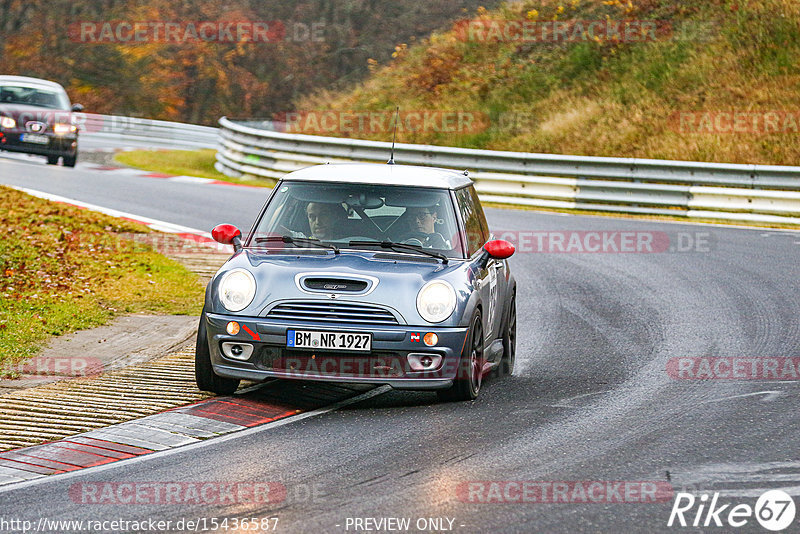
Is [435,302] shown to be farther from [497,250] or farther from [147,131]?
[147,131]

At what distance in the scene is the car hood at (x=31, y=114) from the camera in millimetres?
26266

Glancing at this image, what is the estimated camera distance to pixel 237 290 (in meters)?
8.20

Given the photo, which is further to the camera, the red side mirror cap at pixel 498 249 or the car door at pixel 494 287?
the car door at pixel 494 287

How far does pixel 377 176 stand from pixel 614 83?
73.1ft

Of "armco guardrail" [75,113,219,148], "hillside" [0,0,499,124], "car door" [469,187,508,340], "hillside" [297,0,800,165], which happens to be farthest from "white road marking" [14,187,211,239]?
"hillside" [0,0,499,124]

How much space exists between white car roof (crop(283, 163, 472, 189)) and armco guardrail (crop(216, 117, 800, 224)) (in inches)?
472

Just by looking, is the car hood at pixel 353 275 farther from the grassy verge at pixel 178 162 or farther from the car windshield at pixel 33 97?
the car windshield at pixel 33 97

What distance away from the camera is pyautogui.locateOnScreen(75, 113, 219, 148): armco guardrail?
40.5 meters

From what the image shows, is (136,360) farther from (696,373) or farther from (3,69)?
(3,69)

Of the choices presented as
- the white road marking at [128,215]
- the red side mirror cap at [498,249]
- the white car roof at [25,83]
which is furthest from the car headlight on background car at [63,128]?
the red side mirror cap at [498,249]

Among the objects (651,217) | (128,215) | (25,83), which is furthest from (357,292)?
(25,83)

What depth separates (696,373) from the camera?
941 centimetres

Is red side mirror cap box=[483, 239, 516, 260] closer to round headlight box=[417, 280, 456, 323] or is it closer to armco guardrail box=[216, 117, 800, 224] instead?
round headlight box=[417, 280, 456, 323]

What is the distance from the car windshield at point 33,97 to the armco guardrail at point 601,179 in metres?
5.01
